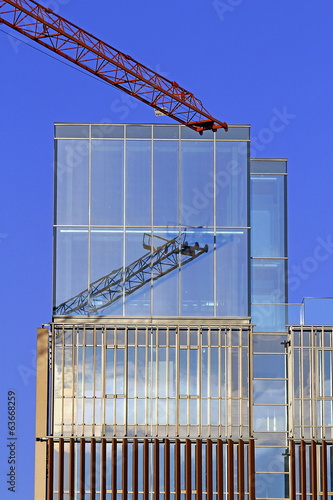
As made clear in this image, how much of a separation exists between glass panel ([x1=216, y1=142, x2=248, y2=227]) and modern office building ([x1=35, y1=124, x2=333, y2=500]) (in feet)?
0.27

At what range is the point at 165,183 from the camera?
70.6 metres

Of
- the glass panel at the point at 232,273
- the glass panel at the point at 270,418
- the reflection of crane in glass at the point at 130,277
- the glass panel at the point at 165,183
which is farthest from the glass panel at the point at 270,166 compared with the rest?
the glass panel at the point at 270,418

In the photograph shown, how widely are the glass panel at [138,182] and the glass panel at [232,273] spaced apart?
4537mm

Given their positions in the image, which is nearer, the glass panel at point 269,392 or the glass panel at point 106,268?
the glass panel at point 269,392

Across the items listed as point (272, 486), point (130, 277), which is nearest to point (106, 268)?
point (130, 277)

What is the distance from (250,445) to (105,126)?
20164 millimetres

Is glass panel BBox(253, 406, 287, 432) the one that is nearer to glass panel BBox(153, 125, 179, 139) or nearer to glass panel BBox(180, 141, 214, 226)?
glass panel BBox(180, 141, 214, 226)

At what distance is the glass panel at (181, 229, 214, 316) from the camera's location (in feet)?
226

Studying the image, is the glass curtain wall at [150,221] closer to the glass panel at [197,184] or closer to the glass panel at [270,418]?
the glass panel at [197,184]

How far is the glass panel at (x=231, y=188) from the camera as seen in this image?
230 feet

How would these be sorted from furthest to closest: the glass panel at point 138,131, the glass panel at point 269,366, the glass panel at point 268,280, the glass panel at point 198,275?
1. the glass panel at point 138,131
2. the glass panel at point 268,280
3. the glass panel at point 198,275
4. the glass panel at point 269,366

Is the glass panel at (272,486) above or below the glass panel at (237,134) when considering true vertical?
below

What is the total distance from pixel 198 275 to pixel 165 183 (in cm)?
574

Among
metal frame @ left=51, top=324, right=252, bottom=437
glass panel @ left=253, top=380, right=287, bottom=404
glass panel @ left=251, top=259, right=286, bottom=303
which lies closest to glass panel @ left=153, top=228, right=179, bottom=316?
metal frame @ left=51, top=324, right=252, bottom=437
